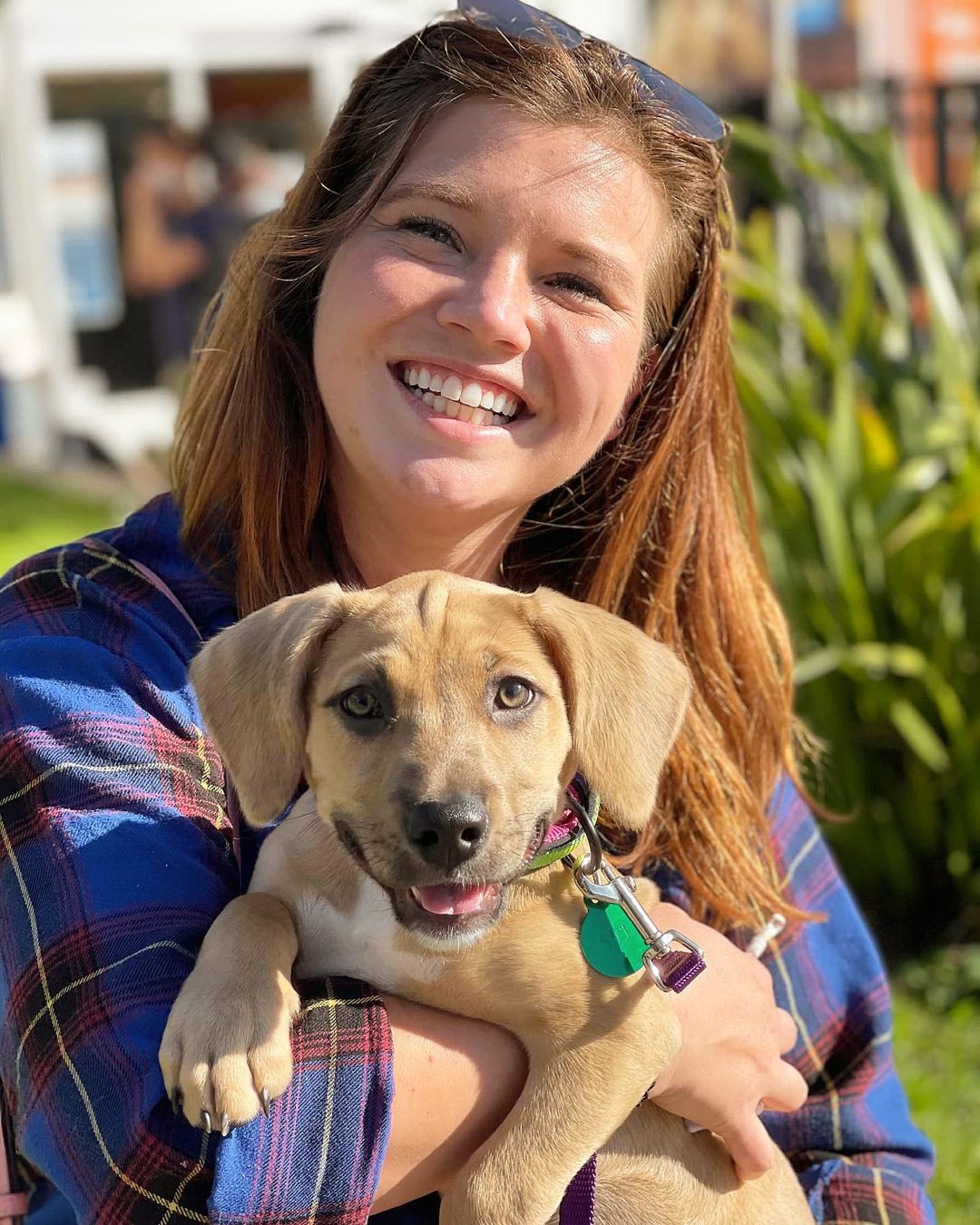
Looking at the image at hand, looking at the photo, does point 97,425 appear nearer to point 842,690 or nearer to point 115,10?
point 115,10

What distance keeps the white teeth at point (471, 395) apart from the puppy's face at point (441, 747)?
1.04 feet

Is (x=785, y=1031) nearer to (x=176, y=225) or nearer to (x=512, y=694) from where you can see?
(x=512, y=694)

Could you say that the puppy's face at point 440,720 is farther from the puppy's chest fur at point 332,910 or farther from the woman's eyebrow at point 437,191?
the woman's eyebrow at point 437,191

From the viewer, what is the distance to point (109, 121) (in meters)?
12.0

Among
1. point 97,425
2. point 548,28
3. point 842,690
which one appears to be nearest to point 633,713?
point 548,28

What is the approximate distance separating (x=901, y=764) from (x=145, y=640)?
3518 millimetres

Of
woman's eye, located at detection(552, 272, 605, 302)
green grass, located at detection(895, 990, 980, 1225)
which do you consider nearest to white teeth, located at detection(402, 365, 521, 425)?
woman's eye, located at detection(552, 272, 605, 302)

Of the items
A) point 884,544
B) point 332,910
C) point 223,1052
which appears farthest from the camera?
point 884,544

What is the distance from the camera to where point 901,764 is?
492 centimetres

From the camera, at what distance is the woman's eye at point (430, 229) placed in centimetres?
227

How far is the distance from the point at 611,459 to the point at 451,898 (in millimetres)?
1042

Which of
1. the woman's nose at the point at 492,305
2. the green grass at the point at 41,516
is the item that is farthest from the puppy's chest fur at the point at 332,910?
the green grass at the point at 41,516

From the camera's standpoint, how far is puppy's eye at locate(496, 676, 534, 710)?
7.01 ft

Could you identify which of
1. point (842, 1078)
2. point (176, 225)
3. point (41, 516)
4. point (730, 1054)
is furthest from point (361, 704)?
point (176, 225)
